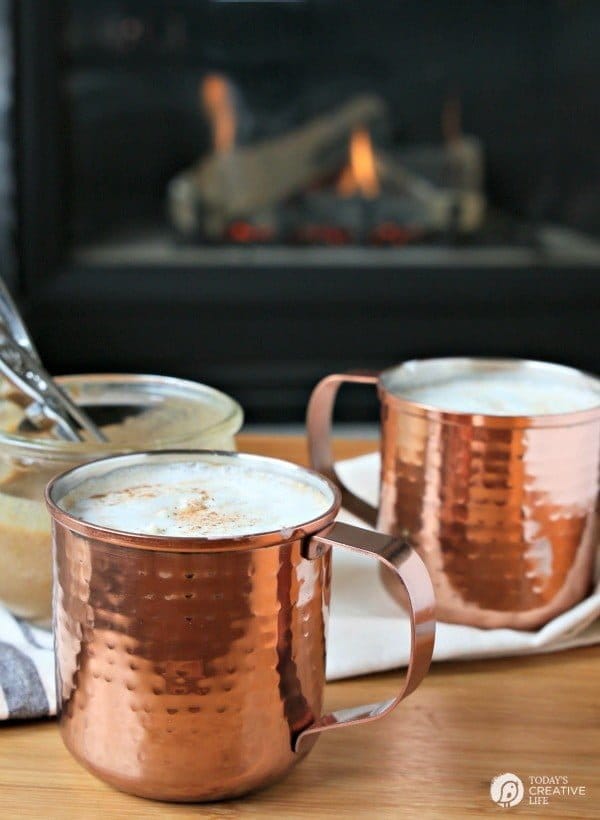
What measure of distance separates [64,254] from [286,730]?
1504mm

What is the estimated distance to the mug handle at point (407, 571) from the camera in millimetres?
452

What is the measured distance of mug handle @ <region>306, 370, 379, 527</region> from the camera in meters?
0.68

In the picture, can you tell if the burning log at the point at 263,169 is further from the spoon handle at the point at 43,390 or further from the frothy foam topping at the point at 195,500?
the frothy foam topping at the point at 195,500

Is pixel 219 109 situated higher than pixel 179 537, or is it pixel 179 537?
pixel 219 109

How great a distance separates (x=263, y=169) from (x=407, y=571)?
5.37ft

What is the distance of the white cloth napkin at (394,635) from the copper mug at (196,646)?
0.11m

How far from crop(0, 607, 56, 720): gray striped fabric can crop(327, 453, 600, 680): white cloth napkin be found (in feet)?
0.45

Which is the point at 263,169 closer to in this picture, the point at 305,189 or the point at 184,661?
the point at 305,189

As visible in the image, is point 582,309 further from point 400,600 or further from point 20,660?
point 20,660

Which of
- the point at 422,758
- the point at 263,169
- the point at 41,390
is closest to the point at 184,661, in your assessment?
the point at 422,758

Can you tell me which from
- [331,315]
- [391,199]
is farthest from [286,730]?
[391,199]

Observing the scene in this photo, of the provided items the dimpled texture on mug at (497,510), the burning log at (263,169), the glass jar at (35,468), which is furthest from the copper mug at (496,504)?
the burning log at (263,169)

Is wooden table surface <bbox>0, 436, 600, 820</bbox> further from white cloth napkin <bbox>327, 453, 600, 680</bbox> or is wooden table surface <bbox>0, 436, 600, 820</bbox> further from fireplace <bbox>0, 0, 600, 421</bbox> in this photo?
fireplace <bbox>0, 0, 600, 421</bbox>

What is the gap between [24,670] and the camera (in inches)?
22.3
